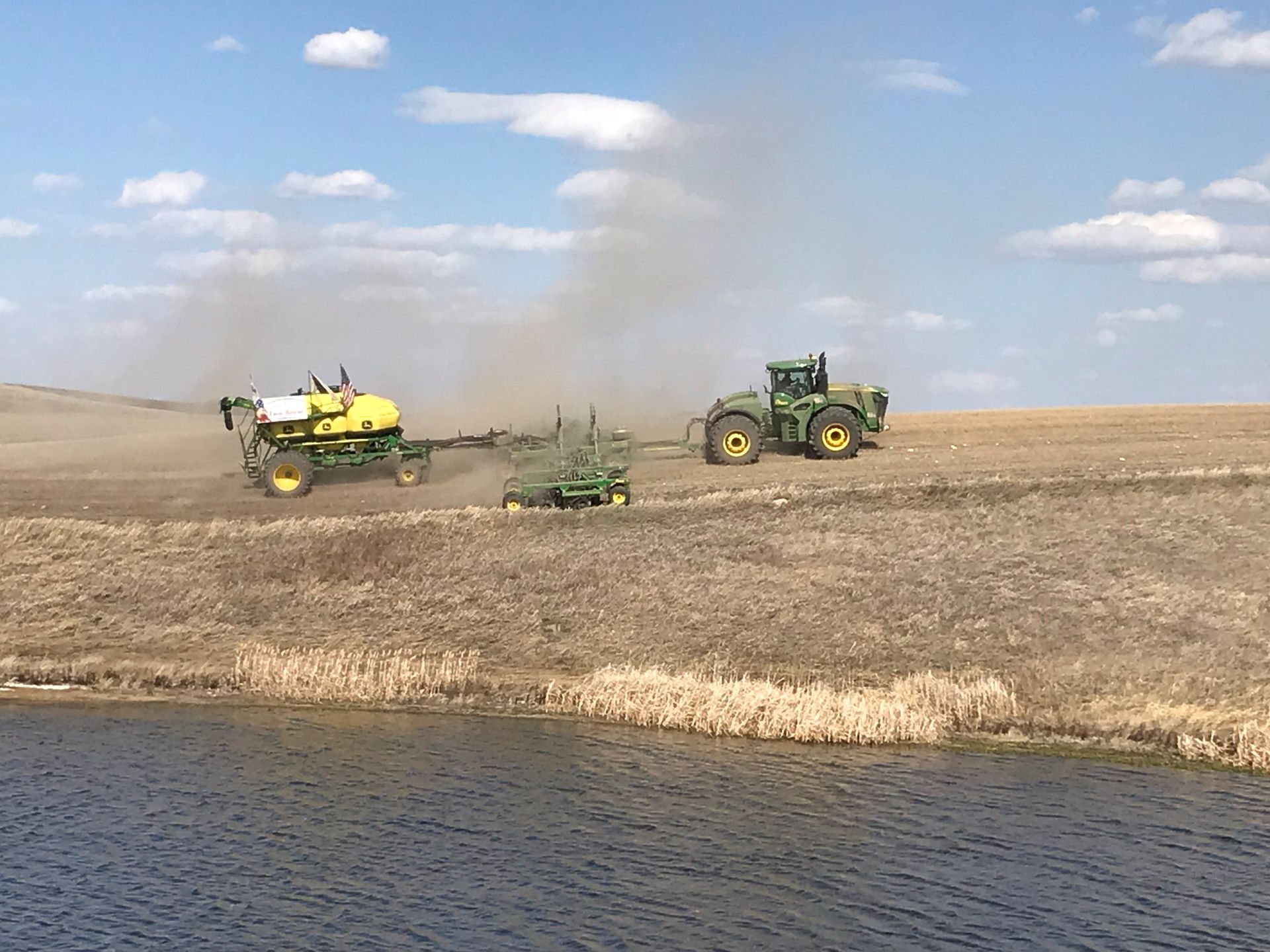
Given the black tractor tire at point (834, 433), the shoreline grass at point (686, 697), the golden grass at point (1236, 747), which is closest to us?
the golden grass at point (1236, 747)

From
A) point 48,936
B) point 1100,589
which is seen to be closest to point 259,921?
point 48,936

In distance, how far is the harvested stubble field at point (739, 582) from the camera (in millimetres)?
24094

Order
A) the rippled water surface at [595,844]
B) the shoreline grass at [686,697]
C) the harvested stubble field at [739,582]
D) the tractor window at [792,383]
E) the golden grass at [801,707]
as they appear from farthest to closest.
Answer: the tractor window at [792,383], the harvested stubble field at [739,582], the golden grass at [801,707], the shoreline grass at [686,697], the rippled water surface at [595,844]

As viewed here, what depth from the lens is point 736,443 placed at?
37.2m

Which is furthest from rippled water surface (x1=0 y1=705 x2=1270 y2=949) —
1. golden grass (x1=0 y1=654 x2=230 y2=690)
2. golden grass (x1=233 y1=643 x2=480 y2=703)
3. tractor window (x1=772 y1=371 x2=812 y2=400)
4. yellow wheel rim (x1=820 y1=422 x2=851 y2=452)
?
tractor window (x1=772 y1=371 x2=812 y2=400)

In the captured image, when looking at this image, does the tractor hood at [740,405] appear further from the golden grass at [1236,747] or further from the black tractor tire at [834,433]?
the golden grass at [1236,747]

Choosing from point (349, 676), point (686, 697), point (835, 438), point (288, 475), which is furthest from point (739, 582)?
point (288, 475)

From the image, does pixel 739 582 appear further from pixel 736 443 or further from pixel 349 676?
A: pixel 736 443

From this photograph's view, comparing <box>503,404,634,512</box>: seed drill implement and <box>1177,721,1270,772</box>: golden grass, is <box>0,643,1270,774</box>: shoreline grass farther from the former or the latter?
<box>503,404,634,512</box>: seed drill implement

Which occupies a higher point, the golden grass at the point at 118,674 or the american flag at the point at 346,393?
the american flag at the point at 346,393

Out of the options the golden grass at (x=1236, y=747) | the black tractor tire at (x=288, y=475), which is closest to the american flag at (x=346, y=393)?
the black tractor tire at (x=288, y=475)

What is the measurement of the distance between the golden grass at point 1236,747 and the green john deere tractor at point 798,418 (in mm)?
17589

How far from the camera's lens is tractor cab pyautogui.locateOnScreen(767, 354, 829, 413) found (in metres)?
37.1

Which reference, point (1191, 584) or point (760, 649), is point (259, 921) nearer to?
point (760, 649)
